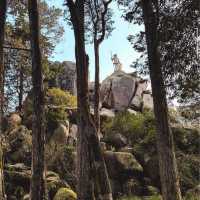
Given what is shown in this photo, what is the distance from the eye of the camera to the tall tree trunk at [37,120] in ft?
40.8

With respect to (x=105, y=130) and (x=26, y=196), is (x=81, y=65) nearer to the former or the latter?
(x=26, y=196)

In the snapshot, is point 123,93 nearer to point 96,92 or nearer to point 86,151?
point 96,92

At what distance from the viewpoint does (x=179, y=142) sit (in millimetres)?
22719

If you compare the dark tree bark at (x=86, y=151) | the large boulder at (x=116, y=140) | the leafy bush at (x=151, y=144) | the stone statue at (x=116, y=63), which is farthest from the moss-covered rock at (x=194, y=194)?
the stone statue at (x=116, y=63)

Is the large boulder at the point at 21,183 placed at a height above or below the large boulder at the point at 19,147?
below

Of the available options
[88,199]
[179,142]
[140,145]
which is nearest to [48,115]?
[140,145]

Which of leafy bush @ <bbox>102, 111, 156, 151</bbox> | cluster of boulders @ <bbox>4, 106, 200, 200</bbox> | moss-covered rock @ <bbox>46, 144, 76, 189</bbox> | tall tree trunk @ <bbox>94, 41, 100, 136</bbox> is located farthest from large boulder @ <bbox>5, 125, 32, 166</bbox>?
tall tree trunk @ <bbox>94, 41, 100, 136</bbox>

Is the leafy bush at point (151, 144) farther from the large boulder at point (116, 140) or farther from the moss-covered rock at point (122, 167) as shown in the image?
the moss-covered rock at point (122, 167)

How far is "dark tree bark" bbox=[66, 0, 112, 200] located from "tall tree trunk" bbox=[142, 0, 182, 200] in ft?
8.72

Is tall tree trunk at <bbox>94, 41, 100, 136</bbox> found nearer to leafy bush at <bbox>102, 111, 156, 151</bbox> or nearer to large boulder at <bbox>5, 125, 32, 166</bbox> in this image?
leafy bush at <bbox>102, 111, 156, 151</bbox>

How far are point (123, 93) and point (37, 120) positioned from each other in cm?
2014

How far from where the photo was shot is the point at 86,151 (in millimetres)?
13398

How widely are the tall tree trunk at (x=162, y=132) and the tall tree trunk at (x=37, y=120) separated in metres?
3.54

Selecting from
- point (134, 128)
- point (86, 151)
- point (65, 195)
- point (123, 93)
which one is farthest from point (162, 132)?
point (123, 93)
